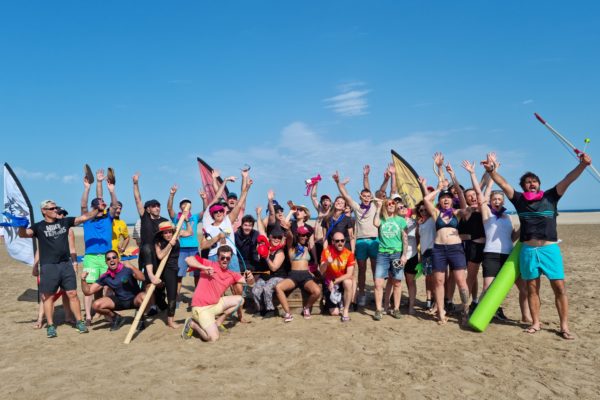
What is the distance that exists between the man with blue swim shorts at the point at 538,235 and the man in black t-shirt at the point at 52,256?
6.53 metres

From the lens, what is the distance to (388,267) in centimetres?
724

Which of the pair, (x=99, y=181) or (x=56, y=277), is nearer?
(x=56, y=277)

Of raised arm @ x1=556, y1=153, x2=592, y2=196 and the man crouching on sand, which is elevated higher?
raised arm @ x1=556, y1=153, x2=592, y2=196

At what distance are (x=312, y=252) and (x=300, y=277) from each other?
2.15 ft

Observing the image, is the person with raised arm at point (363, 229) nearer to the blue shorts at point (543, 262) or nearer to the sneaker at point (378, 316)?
the sneaker at point (378, 316)

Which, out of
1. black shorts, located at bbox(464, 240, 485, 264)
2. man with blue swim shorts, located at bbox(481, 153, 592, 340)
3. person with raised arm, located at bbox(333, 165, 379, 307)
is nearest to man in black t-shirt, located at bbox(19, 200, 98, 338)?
person with raised arm, located at bbox(333, 165, 379, 307)

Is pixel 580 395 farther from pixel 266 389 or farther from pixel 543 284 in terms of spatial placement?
pixel 543 284

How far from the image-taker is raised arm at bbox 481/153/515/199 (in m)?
6.25

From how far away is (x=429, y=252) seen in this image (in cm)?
714

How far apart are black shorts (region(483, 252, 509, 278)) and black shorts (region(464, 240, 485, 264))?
259mm

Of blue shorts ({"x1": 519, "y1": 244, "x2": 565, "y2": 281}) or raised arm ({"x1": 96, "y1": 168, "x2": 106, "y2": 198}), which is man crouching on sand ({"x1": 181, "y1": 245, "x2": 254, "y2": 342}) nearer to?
raised arm ({"x1": 96, "y1": 168, "x2": 106, "y2": 198})

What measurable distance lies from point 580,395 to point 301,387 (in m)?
2.78

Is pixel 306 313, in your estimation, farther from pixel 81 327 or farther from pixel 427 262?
pixel 81 327

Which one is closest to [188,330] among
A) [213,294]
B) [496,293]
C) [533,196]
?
[213,294]
